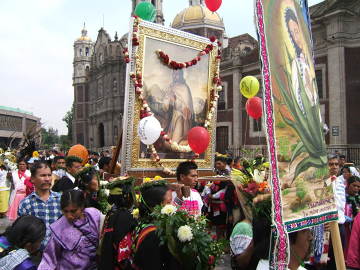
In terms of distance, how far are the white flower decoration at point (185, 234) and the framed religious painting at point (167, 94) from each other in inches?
149

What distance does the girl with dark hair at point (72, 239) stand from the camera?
10.8 feet

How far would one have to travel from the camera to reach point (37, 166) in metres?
4.27

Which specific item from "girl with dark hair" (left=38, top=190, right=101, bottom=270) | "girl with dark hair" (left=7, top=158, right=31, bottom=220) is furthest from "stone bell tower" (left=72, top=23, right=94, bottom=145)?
"girl with dark hair" (left=38, top=190, right=101, bottom=270)

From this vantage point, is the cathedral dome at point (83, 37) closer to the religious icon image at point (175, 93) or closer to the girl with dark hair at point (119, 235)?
the religious icon image at point (175, 93)

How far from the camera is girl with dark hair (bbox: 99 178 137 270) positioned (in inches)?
118

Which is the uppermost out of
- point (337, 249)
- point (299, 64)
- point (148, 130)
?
point (299, 64)

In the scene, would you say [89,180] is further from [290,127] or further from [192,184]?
[290,127]

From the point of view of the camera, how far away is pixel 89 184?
→ 470 cm

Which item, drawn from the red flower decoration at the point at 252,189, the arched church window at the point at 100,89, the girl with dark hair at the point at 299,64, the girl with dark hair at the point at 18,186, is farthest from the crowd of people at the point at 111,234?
the arched church window at the point at 100,89

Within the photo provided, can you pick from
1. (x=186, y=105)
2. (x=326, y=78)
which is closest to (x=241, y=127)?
(x=326, y=78)

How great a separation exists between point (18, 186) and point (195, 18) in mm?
31535

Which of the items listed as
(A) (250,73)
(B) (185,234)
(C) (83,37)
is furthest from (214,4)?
(C) (83,37)

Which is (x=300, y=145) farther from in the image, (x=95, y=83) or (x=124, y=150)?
(x=95, y=83)

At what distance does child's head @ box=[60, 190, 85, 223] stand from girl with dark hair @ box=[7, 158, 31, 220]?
6367mm
